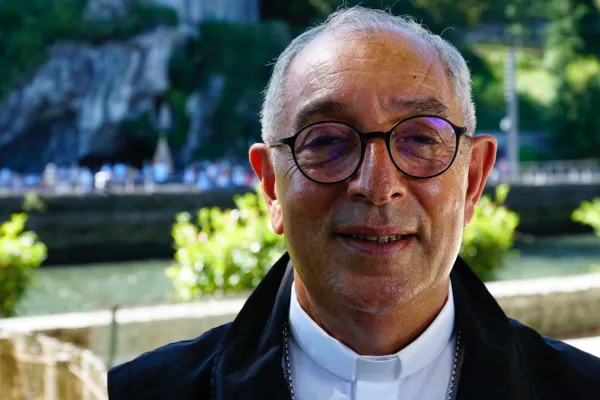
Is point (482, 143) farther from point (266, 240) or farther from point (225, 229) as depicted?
point (225, 229)

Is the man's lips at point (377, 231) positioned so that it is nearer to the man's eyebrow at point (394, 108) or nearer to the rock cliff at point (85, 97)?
the man's eyebrow at point (394, 108)

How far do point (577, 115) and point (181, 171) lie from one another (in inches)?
780

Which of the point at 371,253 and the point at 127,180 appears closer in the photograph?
the point at 371,253

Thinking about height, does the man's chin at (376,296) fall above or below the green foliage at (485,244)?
above

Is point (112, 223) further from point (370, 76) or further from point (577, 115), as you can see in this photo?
point (577, 115)

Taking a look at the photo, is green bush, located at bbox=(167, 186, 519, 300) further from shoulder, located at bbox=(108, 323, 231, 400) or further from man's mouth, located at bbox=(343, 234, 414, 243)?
man's mouth, located at bbox=(343, 234, 414, 243)

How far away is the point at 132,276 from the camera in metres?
18.4

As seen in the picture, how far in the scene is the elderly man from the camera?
1.29m

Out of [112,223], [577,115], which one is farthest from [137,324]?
[577,115]

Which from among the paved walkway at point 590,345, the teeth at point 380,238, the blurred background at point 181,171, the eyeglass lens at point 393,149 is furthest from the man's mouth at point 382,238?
the paved walkway at point 590,345

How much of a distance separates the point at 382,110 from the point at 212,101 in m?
33.7

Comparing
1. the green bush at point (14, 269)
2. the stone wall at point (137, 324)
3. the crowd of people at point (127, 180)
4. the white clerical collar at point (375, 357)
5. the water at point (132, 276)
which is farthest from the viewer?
the crowd of people at point (127, 180)

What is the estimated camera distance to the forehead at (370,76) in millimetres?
Answer: 1313

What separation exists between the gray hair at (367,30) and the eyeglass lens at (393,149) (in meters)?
0.09
